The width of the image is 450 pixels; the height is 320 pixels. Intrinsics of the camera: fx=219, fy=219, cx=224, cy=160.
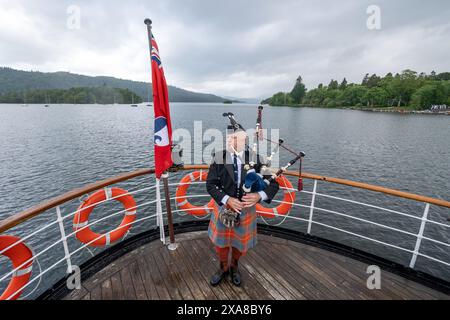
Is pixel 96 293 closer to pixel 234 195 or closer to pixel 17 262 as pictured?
pixel 17 262

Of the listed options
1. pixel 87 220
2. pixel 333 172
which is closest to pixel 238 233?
pixel 87 220

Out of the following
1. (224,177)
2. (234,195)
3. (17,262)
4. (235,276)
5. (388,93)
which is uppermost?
(388,93)

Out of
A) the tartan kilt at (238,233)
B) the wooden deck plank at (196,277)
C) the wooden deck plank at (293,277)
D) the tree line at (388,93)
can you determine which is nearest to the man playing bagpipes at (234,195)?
the tartan kilt at (238,233)

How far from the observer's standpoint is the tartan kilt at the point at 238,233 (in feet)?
8.39

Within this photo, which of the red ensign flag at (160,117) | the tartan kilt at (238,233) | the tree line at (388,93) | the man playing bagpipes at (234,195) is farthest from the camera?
the tree line at (388,93)

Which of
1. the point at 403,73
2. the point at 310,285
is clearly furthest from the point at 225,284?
the point at 403,73

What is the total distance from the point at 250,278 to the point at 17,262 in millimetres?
2749

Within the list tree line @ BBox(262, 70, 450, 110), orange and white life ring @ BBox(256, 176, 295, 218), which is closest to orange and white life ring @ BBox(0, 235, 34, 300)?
orange and white life ring @ BBox(256, 176, 295, 218)

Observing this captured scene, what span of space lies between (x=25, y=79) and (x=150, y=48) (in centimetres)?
20495

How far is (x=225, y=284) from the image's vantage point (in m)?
2.76

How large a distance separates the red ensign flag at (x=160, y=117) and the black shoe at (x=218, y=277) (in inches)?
58.1

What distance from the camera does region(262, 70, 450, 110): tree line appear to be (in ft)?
243

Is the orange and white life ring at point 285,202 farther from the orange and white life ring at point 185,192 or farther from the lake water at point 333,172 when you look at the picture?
the lake water at point 333,172

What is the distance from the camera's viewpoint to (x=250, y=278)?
2859 millimetres
